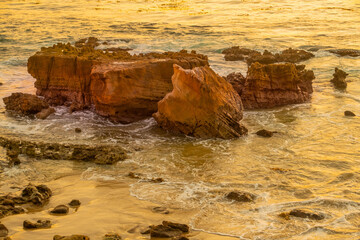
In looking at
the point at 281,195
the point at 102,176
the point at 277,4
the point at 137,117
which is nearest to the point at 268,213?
the point at 281,195

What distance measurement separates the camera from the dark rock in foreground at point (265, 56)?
16859 mm

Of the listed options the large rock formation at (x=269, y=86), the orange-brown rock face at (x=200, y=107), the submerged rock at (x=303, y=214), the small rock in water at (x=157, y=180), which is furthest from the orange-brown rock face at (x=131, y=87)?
the submerged rock at (x=303, y=214)

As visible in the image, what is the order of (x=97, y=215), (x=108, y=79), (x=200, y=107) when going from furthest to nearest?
(x=108, y=79)
(x=200, y=107)
(x=97, y=215)

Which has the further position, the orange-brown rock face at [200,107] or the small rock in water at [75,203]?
the orange-brown rock face at [200,107]

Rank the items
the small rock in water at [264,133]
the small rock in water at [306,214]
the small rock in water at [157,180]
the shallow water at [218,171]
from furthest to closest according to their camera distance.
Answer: the small rock in water at [264,133] < the small rock in water at [157,180] < the small rock in water at [306,214] < the shallow water at [218,171]

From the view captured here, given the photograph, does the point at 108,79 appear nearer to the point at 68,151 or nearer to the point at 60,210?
the point at 68,151

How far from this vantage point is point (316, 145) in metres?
9.25

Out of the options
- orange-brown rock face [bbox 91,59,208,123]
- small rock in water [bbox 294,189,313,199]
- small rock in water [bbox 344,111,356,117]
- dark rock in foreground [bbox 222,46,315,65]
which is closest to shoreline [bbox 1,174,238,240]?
small rock in water [bbox 294,189,313,199]

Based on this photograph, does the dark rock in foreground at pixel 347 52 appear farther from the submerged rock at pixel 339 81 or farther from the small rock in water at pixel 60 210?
the small rock in water at pixel 60 210

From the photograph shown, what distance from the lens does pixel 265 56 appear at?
17.0m

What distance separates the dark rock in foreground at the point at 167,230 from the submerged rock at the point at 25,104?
645 cm

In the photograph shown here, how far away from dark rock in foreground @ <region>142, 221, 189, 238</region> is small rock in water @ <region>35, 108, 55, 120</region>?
611 cm

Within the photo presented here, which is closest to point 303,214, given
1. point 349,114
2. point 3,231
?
point 3,231

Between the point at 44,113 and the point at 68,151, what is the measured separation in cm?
276
